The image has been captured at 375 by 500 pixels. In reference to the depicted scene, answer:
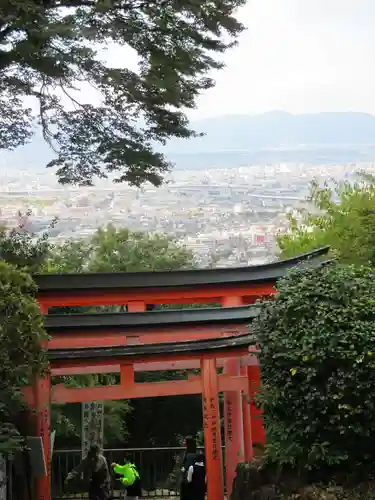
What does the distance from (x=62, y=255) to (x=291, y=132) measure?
27971 mm

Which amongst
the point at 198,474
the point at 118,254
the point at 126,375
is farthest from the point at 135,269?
the point at 198,474

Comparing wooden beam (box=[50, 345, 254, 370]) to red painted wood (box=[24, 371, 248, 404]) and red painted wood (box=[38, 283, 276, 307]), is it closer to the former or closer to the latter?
red painted wood (box=[24, 371, 248, 404])

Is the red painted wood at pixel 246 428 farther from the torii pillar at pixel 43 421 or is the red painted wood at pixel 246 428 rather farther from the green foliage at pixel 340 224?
A: the green foliage at pixel 340 224

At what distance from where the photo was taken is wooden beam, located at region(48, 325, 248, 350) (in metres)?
8.09

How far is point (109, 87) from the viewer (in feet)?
25.3

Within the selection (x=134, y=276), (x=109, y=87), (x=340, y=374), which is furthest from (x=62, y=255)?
(x=340, y=374)

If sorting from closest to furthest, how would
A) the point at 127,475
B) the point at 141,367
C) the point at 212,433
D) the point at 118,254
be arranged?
the point at 212,433
the point at 127,475
the point at 141,367
the point at 118,254

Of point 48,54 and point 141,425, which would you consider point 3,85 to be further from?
point 141,425

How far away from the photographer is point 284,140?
3984 cm

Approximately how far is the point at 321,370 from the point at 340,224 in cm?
862

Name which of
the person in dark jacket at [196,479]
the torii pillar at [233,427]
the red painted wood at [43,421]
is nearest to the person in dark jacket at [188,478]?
the person in dark jacket at [196,479]

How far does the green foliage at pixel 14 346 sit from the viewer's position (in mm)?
5512

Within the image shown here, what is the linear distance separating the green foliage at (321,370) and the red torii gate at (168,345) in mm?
755

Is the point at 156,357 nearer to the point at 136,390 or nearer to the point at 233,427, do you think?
the point at 136,390
